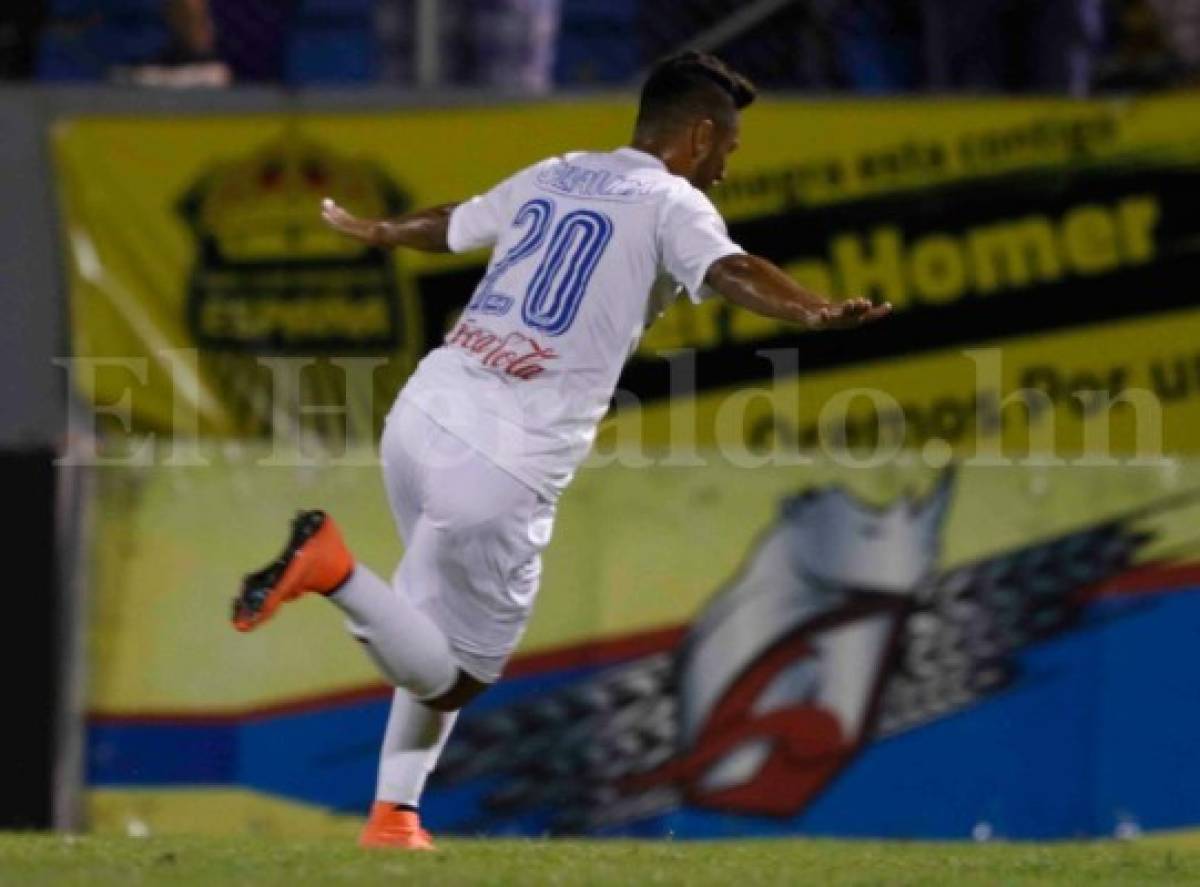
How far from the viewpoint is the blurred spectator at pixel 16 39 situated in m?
10.8

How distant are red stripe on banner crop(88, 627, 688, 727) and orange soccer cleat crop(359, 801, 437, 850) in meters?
2.67

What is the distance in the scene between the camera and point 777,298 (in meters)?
6.23

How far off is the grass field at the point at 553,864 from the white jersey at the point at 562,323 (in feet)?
3.18

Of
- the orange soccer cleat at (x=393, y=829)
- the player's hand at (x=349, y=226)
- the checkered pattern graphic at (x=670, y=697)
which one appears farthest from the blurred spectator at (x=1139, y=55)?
the orange soccer cleat at (x=393, y=829)

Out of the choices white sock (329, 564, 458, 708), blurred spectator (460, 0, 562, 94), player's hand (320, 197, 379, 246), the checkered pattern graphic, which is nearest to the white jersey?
white sock (329, 564, 458, 708)

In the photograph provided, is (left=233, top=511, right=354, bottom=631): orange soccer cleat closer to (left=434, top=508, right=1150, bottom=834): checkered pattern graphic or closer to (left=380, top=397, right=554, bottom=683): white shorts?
(left=380, top=397, right=554, bottom=683): white shorts

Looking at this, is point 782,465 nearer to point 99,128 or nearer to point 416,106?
point 416,106

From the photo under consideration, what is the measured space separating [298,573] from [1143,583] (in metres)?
4.38

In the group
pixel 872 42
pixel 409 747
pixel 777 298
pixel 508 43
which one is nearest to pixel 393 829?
pixel 409 747

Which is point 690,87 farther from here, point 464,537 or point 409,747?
point 409,747

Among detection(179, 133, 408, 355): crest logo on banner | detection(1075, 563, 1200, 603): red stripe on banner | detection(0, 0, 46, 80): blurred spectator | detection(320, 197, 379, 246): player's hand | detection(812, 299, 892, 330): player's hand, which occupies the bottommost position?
detection(1075, 563, 1200, 603): red stripe on banner

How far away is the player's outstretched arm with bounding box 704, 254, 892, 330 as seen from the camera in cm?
606

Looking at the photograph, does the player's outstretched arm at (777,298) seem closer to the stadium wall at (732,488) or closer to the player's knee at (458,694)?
the player's knee at (458,694)

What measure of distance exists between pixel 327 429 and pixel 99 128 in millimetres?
1349
